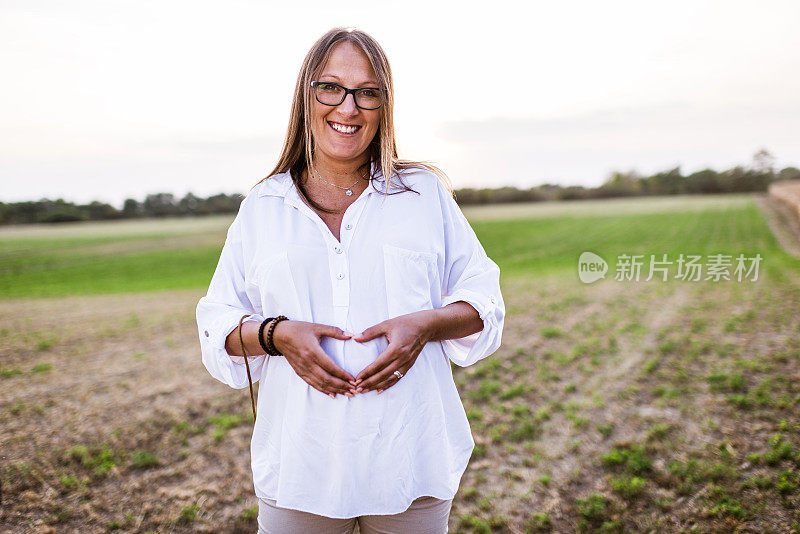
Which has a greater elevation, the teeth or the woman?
the teeth

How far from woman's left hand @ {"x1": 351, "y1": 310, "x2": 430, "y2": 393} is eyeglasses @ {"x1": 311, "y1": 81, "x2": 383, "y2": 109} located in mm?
705

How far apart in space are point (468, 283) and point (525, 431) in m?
3.66

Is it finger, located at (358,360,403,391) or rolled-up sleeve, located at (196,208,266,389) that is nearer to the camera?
finger, located at (358,360,403,391)

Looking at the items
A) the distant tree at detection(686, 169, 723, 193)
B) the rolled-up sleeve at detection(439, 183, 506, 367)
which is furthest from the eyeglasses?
the distant tree at detection(686, 169, 723, 193)

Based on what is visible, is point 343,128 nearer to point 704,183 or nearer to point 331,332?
point 331,332

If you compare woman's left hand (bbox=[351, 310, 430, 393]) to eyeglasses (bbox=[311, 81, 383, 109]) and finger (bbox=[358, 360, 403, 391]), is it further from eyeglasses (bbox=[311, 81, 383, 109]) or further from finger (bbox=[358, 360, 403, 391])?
eyeglasses (bbox=[311, 81, 383, 109])

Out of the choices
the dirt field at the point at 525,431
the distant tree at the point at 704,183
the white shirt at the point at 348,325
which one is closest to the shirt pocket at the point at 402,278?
the white shirt at the point at 348,325

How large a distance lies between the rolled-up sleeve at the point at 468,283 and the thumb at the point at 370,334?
269 mm

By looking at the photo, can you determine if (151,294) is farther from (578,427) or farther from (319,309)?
(319,309)

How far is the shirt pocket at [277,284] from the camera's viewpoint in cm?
159

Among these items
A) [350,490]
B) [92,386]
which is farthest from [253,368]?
[92,386]

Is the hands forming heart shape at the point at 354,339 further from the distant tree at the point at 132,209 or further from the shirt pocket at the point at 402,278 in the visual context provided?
the distant tree at the point at 132,209

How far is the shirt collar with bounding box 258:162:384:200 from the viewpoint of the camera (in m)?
1.67

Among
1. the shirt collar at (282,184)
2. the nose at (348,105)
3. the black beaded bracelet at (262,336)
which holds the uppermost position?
the nose at (348,105)
